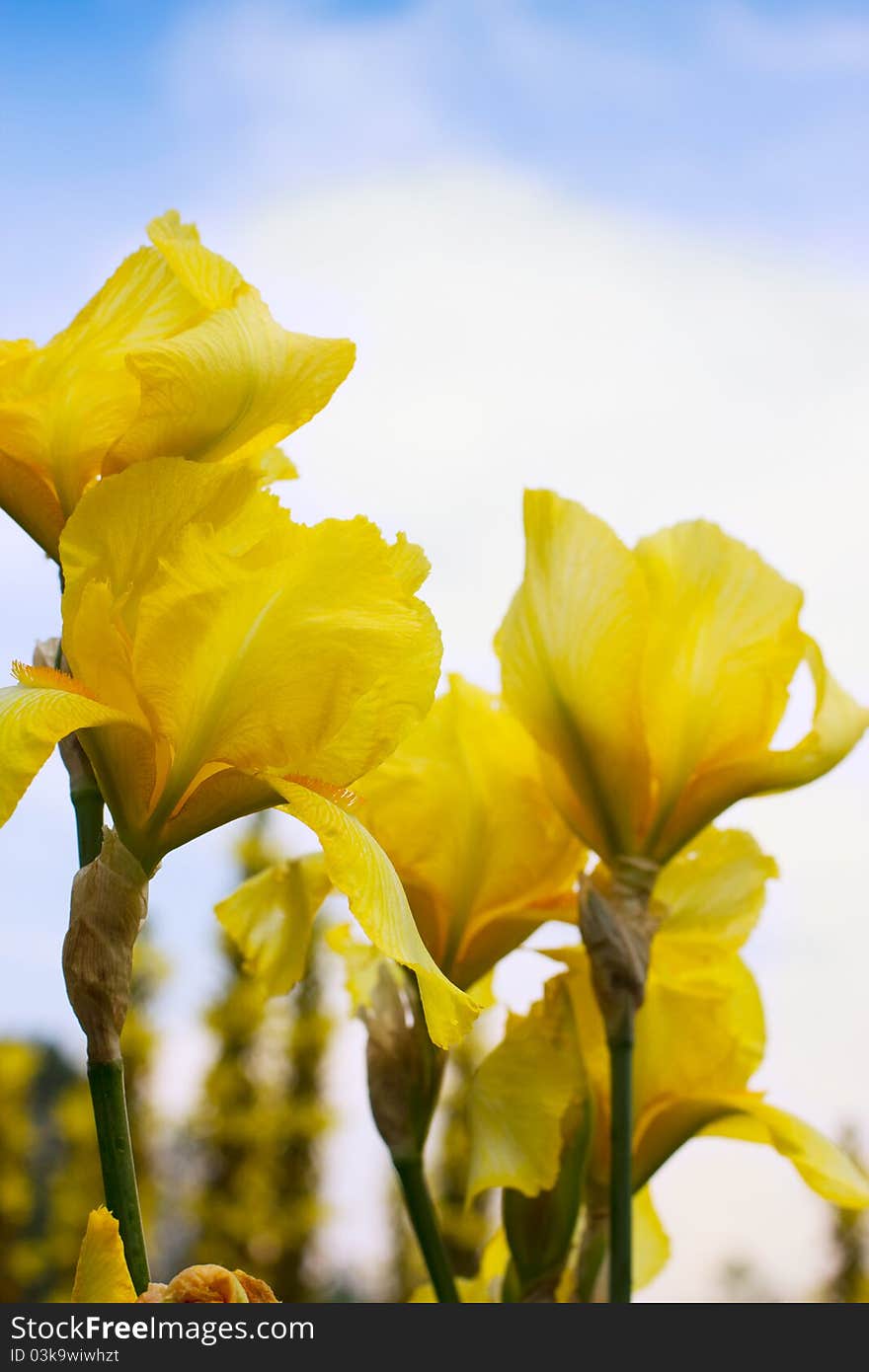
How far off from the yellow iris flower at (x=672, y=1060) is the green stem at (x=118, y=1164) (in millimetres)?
296

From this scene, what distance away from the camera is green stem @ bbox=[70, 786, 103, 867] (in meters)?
Answer: 0.52

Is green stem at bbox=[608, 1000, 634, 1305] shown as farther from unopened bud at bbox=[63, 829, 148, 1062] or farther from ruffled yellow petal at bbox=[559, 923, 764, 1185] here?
unopened bud at bbox=[63, 829, 148, 1062]

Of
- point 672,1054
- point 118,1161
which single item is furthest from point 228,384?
point 672,1054

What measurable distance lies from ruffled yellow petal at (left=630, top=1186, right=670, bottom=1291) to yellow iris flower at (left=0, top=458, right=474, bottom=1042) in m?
0.56

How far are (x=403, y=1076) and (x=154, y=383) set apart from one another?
→ 1.30 ft

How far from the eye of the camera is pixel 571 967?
30.7 inches

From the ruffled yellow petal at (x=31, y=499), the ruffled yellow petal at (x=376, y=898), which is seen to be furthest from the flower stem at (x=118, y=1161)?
the ruffled yellow petal at (x=31, y=499)

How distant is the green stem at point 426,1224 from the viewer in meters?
0.70

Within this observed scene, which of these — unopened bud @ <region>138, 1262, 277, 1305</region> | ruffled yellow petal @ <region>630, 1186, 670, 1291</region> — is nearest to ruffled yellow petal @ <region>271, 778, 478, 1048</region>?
unopened bud @ <region>138, 1262, 277, 1305</region>

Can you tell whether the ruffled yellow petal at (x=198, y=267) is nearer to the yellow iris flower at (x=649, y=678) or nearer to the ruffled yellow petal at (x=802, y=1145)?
the yellow iris flower at (x=649, y=678)

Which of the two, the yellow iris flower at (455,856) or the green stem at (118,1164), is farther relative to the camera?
the yellow iris flower at (455,856)

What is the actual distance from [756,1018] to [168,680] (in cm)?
51

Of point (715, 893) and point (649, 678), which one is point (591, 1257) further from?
point (649, 678)

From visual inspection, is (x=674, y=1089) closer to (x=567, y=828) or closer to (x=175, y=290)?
(x=567, y=828)
